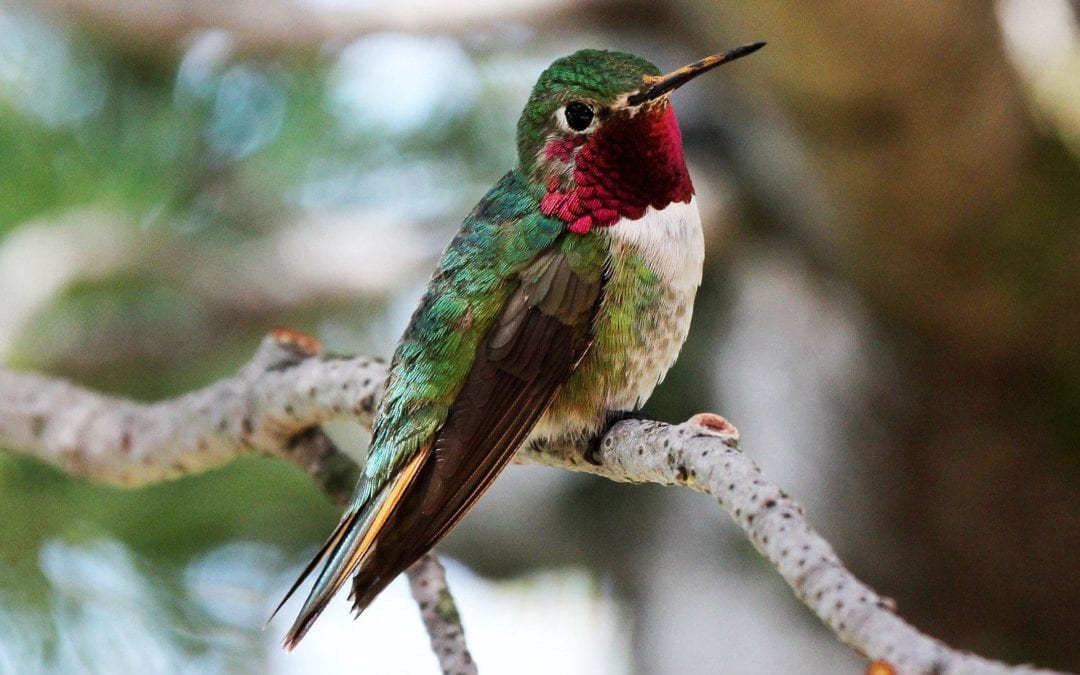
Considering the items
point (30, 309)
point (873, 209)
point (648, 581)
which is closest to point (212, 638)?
point (30, 309)

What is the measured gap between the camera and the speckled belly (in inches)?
72.1

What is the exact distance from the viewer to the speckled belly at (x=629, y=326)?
183 cm

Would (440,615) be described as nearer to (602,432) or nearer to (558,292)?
(602,432)

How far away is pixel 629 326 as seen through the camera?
1847 mm

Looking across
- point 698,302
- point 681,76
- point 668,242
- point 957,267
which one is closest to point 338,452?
point 668,242

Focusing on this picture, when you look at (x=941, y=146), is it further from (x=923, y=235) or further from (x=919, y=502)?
(x=919, y=502)

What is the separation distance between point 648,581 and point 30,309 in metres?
1.80

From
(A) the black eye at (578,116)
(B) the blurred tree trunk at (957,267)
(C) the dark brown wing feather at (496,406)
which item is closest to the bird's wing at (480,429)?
(C) the dark brown wing feather at (496,406)

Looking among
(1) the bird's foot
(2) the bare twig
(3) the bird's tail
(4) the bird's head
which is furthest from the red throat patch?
(2) the bare twig

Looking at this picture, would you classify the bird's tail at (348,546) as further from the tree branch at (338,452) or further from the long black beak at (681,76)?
the long black beak at (681,76)

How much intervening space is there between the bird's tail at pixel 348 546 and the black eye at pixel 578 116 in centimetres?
55

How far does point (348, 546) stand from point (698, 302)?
255 cm

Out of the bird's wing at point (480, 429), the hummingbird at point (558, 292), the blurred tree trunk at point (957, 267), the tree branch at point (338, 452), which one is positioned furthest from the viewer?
the blurred tree trunk at point (957, 267)

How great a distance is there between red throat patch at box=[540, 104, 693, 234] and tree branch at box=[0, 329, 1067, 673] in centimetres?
36
